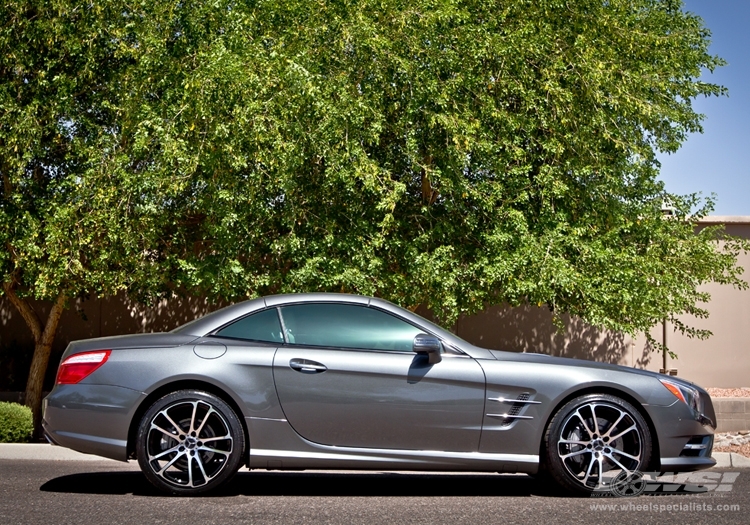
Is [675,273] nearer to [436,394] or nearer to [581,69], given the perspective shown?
[581,69]

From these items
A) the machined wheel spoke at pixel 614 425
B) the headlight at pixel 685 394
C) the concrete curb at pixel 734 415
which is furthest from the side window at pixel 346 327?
the concrete curb at pixel 734 415

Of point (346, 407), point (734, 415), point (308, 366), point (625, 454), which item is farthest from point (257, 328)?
point (734, 415)

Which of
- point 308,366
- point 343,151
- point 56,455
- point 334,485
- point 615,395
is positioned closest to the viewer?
point 308,366

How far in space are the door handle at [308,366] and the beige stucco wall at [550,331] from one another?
1122 cm

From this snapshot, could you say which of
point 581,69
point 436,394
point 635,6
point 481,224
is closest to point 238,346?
point 436,394

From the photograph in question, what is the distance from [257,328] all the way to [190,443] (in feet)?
3.20

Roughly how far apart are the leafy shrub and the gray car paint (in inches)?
186

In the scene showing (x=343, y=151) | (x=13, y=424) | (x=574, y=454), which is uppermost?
(x=343, y=151)

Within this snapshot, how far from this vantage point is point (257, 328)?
6.68m

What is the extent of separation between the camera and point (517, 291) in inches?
468

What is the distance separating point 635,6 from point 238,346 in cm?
1264

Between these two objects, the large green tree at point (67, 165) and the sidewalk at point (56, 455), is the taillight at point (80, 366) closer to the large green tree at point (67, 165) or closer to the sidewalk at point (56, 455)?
the sidewalk at point (56, 455)

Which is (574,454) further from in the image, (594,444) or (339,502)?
(339,502)

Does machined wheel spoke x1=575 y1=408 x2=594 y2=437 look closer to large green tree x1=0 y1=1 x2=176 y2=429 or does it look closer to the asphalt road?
the asphalt road
